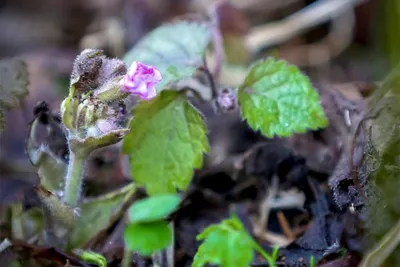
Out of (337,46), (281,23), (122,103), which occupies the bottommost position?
(337,46)

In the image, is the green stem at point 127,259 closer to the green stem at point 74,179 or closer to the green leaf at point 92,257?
the green leaf at point 92,257

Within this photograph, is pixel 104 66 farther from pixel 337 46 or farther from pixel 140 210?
pixel 337 46

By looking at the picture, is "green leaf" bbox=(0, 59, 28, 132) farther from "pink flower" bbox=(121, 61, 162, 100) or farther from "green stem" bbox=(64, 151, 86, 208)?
"pink flower" bbox=(121, 61, 162, 100)

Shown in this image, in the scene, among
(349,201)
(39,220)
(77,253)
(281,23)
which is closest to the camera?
(349,201)

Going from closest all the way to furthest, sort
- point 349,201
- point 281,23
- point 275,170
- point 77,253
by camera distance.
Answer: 1. point 349,201
2. point 77,253
3. point 275,170
4. point 281,23

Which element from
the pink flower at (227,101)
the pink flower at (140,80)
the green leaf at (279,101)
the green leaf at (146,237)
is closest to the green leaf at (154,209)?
the green leaf at (146,237)

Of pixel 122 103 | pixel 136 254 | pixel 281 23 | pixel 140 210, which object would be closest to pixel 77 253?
pixel 136 254
